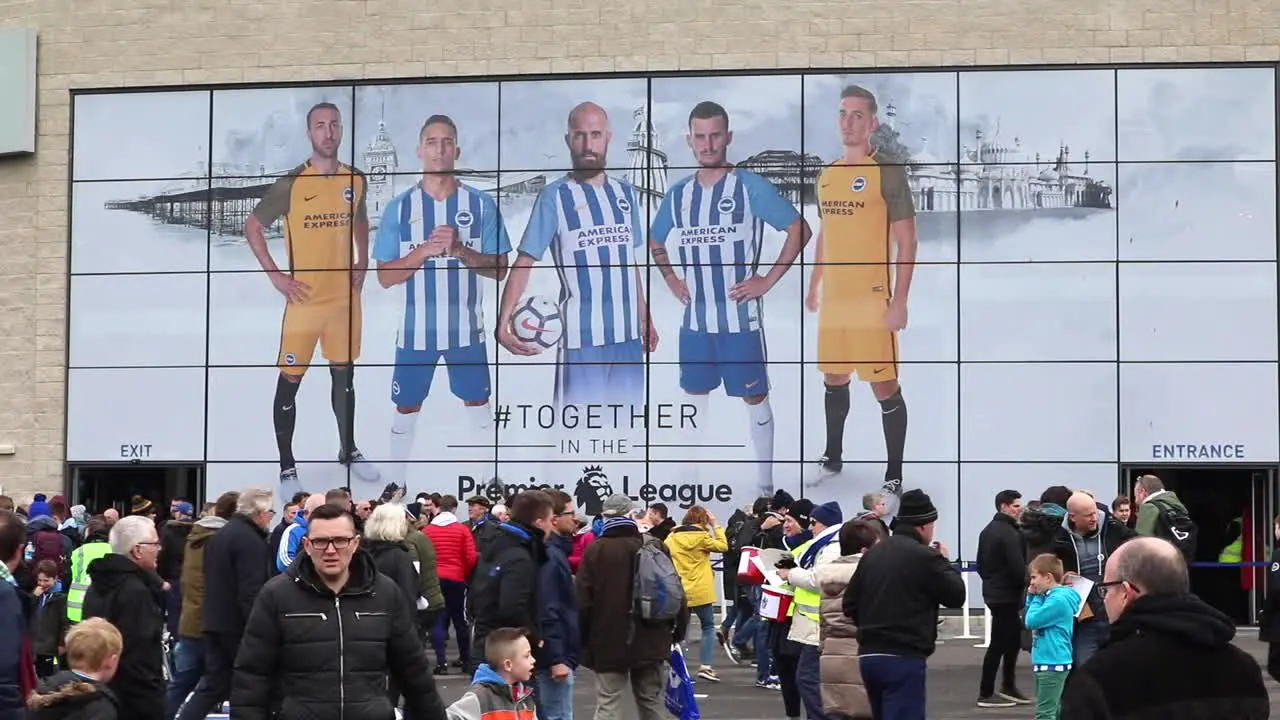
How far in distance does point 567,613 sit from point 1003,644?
5503 millimetres

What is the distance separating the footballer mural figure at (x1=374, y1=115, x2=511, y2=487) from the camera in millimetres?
27969

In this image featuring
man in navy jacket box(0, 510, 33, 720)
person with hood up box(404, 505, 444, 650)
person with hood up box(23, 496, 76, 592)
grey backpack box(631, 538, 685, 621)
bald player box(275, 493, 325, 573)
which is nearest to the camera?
man in navy jacket box(0, 510, 33, 720)

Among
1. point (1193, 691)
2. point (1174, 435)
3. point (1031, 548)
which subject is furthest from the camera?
point (1174, 435)

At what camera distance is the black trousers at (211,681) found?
12039 mm

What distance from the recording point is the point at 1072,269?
1055 inches

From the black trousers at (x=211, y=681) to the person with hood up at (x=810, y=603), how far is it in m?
3.61

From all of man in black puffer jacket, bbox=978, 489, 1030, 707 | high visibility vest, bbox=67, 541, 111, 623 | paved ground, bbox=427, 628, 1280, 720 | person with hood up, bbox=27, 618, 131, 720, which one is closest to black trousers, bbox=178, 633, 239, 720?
high visibility vest, bbox=67, 541, 111, 623

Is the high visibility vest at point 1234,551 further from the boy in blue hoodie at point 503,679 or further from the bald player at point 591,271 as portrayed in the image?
the boy in blue hoodie at point 503,679

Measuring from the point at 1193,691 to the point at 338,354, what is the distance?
78.4 feet

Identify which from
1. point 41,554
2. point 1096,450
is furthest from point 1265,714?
point 1096,450

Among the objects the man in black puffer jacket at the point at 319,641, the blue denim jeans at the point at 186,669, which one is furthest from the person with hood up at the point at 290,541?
the man in black puffer jacket at the point at 319,641

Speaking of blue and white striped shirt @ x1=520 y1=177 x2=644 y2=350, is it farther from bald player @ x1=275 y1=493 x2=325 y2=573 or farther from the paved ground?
bald player @ x1=275 y1=493 x2=325 y2=573

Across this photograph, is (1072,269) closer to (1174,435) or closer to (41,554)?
(1174,435)

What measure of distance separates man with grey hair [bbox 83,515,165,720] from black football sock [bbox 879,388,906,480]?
17.7m
